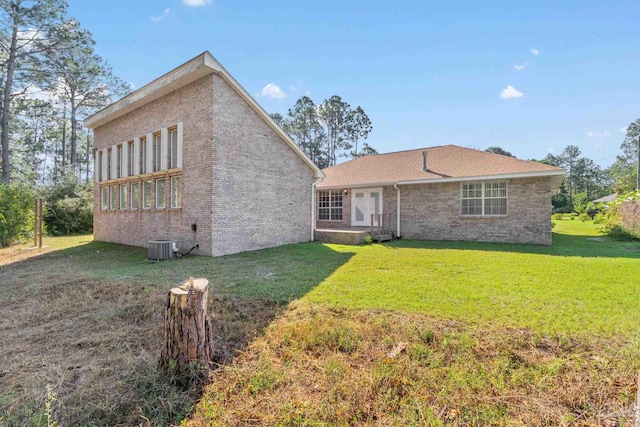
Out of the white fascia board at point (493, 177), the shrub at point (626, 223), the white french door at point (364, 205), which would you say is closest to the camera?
the white fascia board at point (493, 177)

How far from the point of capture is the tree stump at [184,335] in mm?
2768

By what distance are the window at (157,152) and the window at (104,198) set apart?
457cm

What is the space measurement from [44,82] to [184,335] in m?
29.6

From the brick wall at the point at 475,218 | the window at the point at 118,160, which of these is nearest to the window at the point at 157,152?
the window at the point at 118,160

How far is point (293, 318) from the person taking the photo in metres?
3.97

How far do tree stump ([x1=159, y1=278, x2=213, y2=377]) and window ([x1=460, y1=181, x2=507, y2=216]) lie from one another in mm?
12314

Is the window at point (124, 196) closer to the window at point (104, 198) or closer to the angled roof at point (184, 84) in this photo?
the window at point (104, 198)

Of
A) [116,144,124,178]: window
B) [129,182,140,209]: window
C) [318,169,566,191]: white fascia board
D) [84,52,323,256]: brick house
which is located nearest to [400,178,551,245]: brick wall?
[318,169,566,191]: white fascia board

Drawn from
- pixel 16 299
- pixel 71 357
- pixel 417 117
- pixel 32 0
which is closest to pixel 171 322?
pixel 71 357

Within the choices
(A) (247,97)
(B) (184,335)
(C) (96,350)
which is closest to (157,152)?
(A) (247,97)

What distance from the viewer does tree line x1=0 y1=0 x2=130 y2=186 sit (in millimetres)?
18625

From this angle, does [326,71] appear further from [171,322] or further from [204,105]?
[171,322]

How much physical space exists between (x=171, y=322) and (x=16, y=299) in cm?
473

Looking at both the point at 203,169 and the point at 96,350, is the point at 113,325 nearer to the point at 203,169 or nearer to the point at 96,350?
the point at 96,350
